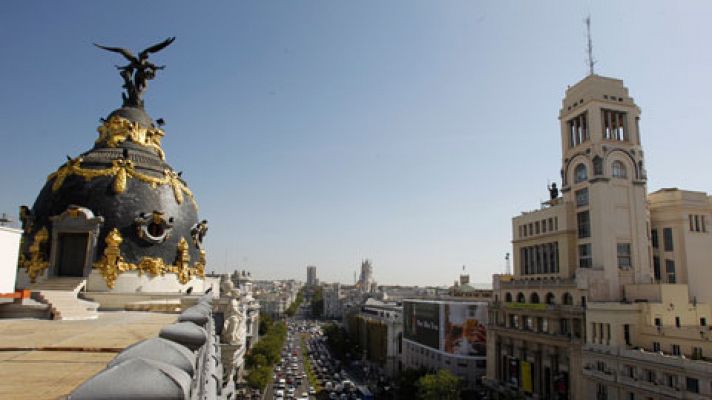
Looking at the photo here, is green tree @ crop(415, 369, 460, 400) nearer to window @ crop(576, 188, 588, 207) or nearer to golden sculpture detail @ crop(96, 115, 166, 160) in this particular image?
window @ crop(576, 188, 588, 207)

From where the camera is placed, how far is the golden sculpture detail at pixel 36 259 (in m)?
22.5

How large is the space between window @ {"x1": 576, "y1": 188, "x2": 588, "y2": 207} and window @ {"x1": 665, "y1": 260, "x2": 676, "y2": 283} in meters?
8.29

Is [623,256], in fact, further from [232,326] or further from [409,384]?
[232,326]

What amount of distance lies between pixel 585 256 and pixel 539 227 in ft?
22.0

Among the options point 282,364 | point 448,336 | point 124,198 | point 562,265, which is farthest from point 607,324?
point 282,364

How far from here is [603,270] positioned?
128 feet

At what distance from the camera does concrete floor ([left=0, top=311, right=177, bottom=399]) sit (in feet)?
16.3

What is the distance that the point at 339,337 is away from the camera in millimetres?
93875

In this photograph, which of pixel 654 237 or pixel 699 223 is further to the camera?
pixel 654 237

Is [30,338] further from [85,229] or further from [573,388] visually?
[573,388]

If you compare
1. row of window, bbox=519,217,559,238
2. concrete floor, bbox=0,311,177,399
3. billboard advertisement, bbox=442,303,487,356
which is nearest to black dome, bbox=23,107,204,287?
concrete floor, bbox=0,311,177,399

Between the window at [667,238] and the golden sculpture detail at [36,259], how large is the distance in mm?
44979

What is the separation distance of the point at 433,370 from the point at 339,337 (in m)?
38.2

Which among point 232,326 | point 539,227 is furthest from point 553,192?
point 232,326
